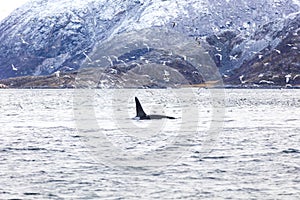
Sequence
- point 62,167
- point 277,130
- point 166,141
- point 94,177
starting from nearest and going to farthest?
point 94,177
point 62,167
point 166,141
point 277,130

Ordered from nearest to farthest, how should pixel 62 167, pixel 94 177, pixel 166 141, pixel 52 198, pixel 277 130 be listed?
pixel 52 198 → pixel 94 177 → pixel 62 167 → pixel 166 141 → pixel 277 130

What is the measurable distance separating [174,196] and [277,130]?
30.9 meters

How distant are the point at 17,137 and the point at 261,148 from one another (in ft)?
63.9

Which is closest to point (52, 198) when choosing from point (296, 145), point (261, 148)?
point (261, 148)

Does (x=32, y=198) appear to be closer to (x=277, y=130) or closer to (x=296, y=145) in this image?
(x=296, y=145)

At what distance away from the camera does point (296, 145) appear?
42.8 metres

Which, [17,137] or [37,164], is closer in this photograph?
[37,164]

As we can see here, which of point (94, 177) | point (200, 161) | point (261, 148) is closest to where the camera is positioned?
point (94, 177)

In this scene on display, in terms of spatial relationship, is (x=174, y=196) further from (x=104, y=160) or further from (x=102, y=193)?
(x=104, y=160)

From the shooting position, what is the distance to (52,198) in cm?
2581

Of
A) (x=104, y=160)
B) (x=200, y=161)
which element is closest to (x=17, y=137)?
(x=104, y=160)

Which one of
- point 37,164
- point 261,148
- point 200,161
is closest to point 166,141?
point 261,148

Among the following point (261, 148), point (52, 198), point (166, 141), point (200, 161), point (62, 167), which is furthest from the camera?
point (166, 141)

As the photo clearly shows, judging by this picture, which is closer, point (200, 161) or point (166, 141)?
point (200, 161)
